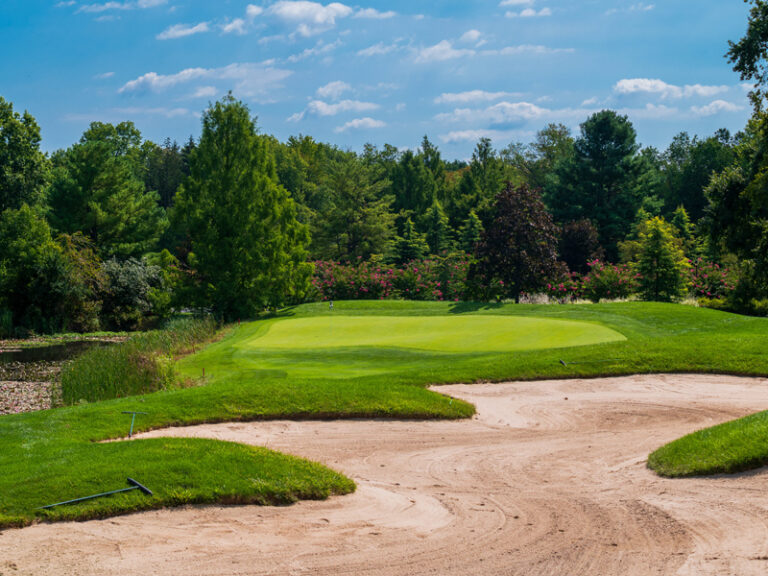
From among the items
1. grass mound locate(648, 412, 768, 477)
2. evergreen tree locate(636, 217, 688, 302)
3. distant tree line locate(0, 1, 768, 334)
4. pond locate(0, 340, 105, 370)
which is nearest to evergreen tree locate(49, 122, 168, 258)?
distant tree line locate(0, 1, 768, 334)

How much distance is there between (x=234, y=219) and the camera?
31.4 meters

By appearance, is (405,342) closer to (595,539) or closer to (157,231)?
(595,539)

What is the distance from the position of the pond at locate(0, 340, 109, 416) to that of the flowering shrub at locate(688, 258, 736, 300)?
2737 centimetres

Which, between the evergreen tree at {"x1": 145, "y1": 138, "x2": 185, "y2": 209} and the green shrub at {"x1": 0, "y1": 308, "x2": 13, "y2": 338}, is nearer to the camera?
the green shrub at {"x1": 0, "y1": 308, "x2": 13, "y2": 338}

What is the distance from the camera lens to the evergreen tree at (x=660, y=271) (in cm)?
3030

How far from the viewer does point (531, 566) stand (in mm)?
5734

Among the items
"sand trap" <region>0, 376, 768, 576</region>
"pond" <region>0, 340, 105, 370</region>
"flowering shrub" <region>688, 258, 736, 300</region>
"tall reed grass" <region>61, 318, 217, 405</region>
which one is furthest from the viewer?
"flowering shrub" <region>688, 258, 736, 300</region>

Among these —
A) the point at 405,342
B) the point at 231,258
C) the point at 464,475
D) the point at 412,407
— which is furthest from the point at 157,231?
the point at 464,475

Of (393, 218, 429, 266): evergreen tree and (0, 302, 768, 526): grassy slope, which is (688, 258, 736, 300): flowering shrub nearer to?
(0, 302, 768, 526): grassy slope

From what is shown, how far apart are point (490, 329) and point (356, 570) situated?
15340 millimetres

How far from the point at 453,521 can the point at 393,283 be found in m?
27.0

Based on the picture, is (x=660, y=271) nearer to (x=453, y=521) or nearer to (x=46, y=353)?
(x=453, y=521)

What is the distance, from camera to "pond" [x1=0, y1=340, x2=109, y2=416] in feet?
53.8

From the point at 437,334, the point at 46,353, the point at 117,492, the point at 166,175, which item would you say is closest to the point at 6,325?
the point at 46,353
